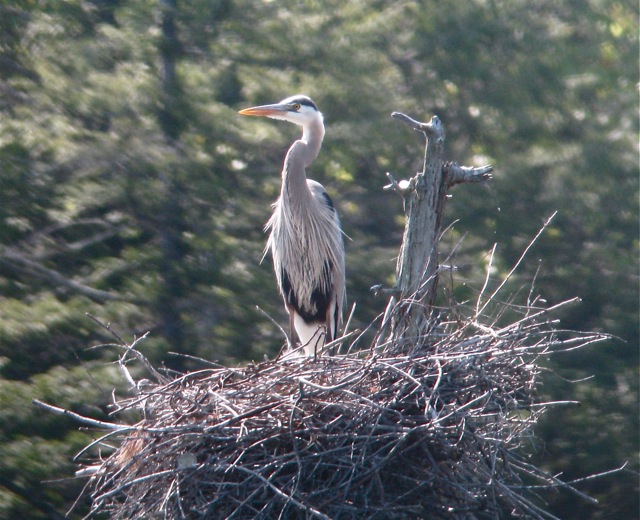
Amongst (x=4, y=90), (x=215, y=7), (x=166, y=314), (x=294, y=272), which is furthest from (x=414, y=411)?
(x=215, y=7)

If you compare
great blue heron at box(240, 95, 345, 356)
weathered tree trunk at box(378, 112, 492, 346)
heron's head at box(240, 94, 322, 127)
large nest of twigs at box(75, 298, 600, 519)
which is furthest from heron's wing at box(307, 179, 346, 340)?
large nest of twigs at box(75, 298, 600, 519)

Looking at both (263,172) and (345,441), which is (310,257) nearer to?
(263,172)

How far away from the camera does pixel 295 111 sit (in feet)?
20.2

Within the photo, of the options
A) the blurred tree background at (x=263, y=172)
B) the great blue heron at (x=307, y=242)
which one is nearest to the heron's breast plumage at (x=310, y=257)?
the great blue heron at (x=307, y=242)

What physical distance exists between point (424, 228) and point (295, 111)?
1.95 m

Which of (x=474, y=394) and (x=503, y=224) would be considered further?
(x=503, y=224)

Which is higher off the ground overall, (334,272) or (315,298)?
(334,272)

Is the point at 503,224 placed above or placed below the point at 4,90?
below

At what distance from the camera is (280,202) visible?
6.14 metres

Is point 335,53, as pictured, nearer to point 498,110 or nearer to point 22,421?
point 498,110

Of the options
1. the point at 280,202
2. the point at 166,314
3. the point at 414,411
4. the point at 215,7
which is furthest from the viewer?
the point at 215,7

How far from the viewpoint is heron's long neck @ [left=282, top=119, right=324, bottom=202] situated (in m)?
5.95

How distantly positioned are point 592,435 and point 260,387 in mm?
4566

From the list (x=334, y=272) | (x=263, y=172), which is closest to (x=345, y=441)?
(x=334, y=272)
